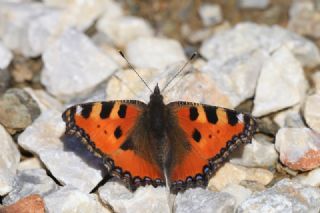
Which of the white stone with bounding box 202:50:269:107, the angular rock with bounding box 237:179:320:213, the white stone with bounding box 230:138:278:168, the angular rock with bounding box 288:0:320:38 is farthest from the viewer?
the angular rock with bounding box 288:0:320:38

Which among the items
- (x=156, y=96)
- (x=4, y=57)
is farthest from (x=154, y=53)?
(x=4, y=57)

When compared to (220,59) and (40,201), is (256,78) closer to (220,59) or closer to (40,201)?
(220,59)

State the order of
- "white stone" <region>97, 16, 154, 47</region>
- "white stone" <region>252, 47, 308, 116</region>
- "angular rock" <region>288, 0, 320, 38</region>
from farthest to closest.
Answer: "white stone" <region>97, 16, 154, 47</region> → "angular rock" <region>288, 0, 320, 38</region> → "white stone" <region>252, 47, 308, 116</region>

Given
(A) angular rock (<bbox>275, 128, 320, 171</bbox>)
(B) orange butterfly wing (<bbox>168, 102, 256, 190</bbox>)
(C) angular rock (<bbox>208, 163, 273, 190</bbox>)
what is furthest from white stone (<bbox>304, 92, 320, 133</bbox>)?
(B) orange butterfly wing (<bbox>168, 102, 256, 190</bbox>)

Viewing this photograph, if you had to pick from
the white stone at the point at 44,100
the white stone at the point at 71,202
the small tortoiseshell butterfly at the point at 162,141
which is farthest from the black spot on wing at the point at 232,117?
the white stone at the point at 44,100

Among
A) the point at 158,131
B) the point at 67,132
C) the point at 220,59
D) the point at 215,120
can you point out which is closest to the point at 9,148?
the point at 67,132

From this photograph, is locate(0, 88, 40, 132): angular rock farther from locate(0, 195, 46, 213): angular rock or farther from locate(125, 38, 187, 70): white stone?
locate(125, 38, 187, 70): white stone

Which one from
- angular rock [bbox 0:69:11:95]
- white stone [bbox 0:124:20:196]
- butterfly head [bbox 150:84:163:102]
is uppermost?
butterfly head [bbox 150:84:163:102]

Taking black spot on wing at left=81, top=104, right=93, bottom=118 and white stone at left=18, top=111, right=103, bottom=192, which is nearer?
black spot on wing at left=81, top=104, right=93, bottom=118
